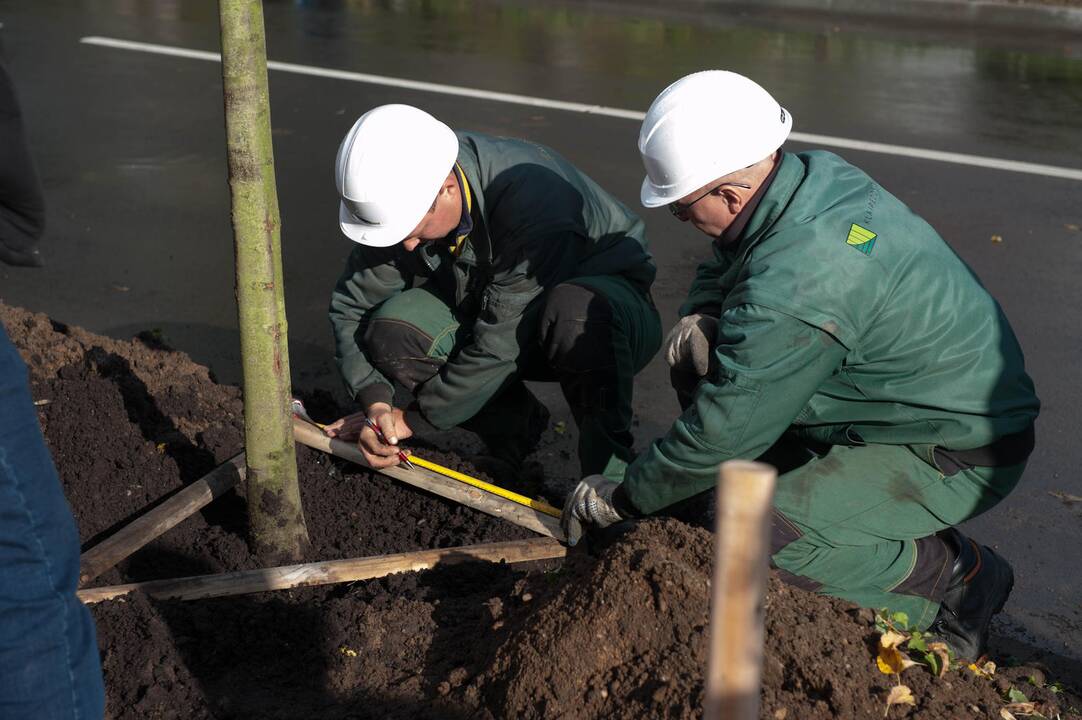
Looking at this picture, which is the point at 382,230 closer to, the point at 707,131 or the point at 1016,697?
the point at 707,131

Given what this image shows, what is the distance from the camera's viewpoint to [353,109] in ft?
29.1

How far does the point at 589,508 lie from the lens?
10.2 feet

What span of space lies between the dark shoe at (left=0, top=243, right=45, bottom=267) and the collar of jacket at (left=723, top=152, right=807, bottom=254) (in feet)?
5.37

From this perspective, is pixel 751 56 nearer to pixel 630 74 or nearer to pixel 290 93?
pixel 630 74

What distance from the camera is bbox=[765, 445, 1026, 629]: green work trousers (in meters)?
3.05

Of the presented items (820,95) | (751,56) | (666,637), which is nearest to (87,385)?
(666,637)

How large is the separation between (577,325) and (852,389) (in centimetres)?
95

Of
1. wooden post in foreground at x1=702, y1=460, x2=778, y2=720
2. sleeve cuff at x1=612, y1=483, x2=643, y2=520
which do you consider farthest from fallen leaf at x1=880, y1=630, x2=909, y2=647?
wooden post in foreground at x1=702, y1=460, x2=778, y2=720

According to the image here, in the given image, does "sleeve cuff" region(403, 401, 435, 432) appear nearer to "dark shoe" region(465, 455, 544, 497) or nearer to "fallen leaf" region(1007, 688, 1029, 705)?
"dark shoe" region(465, 455, 544, 497)

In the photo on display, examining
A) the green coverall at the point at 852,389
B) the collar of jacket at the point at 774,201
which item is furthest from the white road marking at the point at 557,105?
the collar of jacket at the point at 774,201

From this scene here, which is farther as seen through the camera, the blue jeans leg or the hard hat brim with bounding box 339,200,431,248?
the hard hat brim with bounding box 339,200,431,248

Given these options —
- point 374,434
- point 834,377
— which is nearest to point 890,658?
point 834,377

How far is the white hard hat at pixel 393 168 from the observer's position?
330 cm

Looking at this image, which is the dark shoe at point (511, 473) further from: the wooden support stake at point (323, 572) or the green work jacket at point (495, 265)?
the wooden support stake at point (323, 572)
